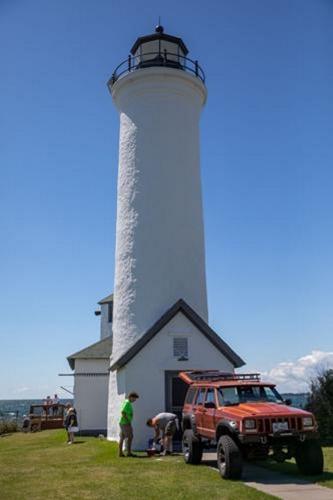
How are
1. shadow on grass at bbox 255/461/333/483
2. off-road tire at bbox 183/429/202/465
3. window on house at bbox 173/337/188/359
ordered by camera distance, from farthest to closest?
window on house at bbox 173/337/188/359
off-road tire at bbox 183/429/202/465
shadow on grass at bbox 255/461/333/483

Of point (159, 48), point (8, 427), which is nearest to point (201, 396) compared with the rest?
point (159, 48)

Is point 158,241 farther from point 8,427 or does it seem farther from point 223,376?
point 8,427

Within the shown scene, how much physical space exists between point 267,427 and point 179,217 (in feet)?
35.6

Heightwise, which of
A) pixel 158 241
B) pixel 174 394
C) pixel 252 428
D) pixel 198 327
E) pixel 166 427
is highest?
pixel 158 241

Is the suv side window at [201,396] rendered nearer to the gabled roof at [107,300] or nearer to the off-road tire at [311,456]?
the off-road tire at [311,456]

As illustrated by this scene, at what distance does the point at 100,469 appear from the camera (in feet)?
42.5

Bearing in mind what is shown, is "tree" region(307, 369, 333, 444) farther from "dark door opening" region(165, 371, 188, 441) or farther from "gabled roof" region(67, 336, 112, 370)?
"gabled roof" region(67, 336, 112, 370)

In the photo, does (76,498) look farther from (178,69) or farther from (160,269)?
(178,69)

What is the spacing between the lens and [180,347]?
60.2ft

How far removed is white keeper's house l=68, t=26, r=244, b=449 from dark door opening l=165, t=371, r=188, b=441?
3 cm

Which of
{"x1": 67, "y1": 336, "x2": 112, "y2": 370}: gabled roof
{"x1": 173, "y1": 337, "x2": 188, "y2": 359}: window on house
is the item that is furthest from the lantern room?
{"x1": 67, "y1": 336, "x2": 112, "y2": 370}: gabled roof

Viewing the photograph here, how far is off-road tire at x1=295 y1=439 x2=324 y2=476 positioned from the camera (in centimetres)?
1120

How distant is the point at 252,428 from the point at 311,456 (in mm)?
1528

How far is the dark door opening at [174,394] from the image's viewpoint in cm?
1764
